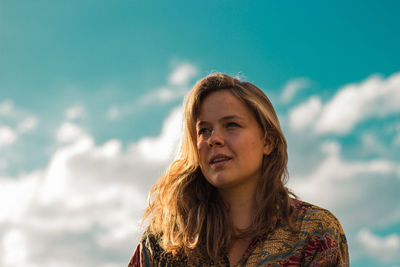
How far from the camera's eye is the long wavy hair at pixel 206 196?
190 inches

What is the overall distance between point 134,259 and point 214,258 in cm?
84

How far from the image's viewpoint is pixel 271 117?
5.10 metres

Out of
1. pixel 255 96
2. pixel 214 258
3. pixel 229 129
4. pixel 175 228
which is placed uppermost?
pixel 255 96

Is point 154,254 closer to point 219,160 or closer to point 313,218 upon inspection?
point 219,160

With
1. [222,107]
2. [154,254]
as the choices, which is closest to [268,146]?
[222,107]

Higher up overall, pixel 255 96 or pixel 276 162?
pixel 255 96

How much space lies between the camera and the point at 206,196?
5211mm

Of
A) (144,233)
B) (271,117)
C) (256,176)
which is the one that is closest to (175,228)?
(144,233)

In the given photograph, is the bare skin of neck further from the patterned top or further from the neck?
the patterned top

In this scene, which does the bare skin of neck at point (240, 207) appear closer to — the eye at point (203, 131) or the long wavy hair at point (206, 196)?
the long wavy hair at point (206, 196)

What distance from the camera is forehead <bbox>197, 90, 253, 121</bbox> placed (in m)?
4.89

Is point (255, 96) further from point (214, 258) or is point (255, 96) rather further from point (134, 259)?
point (134, 259)

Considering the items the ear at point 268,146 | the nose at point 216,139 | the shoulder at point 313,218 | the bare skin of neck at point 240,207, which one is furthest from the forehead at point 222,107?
the shoulder at point 313,218

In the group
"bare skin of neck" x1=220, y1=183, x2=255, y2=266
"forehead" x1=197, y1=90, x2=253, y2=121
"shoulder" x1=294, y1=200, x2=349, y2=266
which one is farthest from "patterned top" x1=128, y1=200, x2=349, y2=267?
"forehead" x1=197, y1=90, x2=253, y2=121
